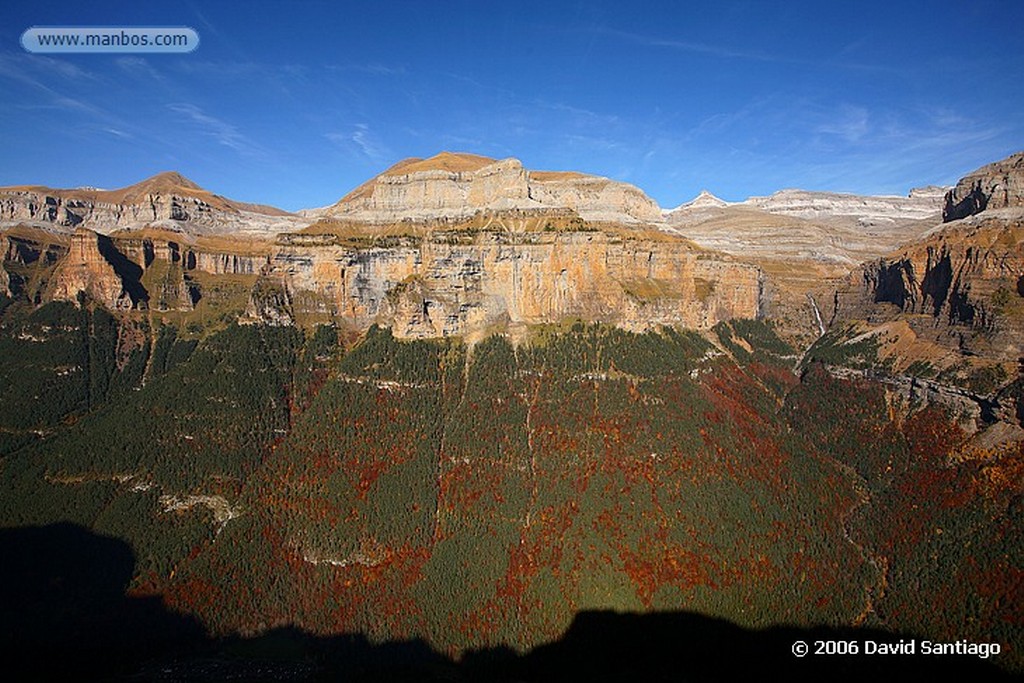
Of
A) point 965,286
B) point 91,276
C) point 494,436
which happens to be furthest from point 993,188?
point 91,276

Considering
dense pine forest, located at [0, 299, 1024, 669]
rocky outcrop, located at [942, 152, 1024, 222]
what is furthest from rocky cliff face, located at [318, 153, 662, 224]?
rocky outcrop, located at [942, 152, 1024, 222]

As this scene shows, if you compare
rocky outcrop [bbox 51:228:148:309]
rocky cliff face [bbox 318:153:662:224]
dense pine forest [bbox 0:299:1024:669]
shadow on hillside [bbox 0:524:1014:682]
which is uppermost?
rocky cliff face [bbox 318:153:662:224]

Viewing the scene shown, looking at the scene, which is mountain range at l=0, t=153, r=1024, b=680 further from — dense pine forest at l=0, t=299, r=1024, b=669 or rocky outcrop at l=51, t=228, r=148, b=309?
rocky outcrop at l=51, t=228, r=148, b=309

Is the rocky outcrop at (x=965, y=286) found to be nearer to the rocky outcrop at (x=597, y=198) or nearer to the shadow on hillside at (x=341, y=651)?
the shadow on hillside at (x=341, y=651)

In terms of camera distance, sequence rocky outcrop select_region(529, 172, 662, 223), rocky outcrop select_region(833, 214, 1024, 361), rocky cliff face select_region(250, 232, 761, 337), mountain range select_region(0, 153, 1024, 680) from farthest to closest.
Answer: rocky outcrop select_region(529, 172, 662, 223) → rocky cliff face select_region(250, 232, 761, 337) → rocky outcrop select_region(833, 214, 1024, 361) → mountain range select_region(0, 153, 1024, 680)

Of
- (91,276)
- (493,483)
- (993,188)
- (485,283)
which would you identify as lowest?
(493,483)

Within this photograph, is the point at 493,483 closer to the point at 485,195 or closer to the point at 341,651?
the point at 341,651
